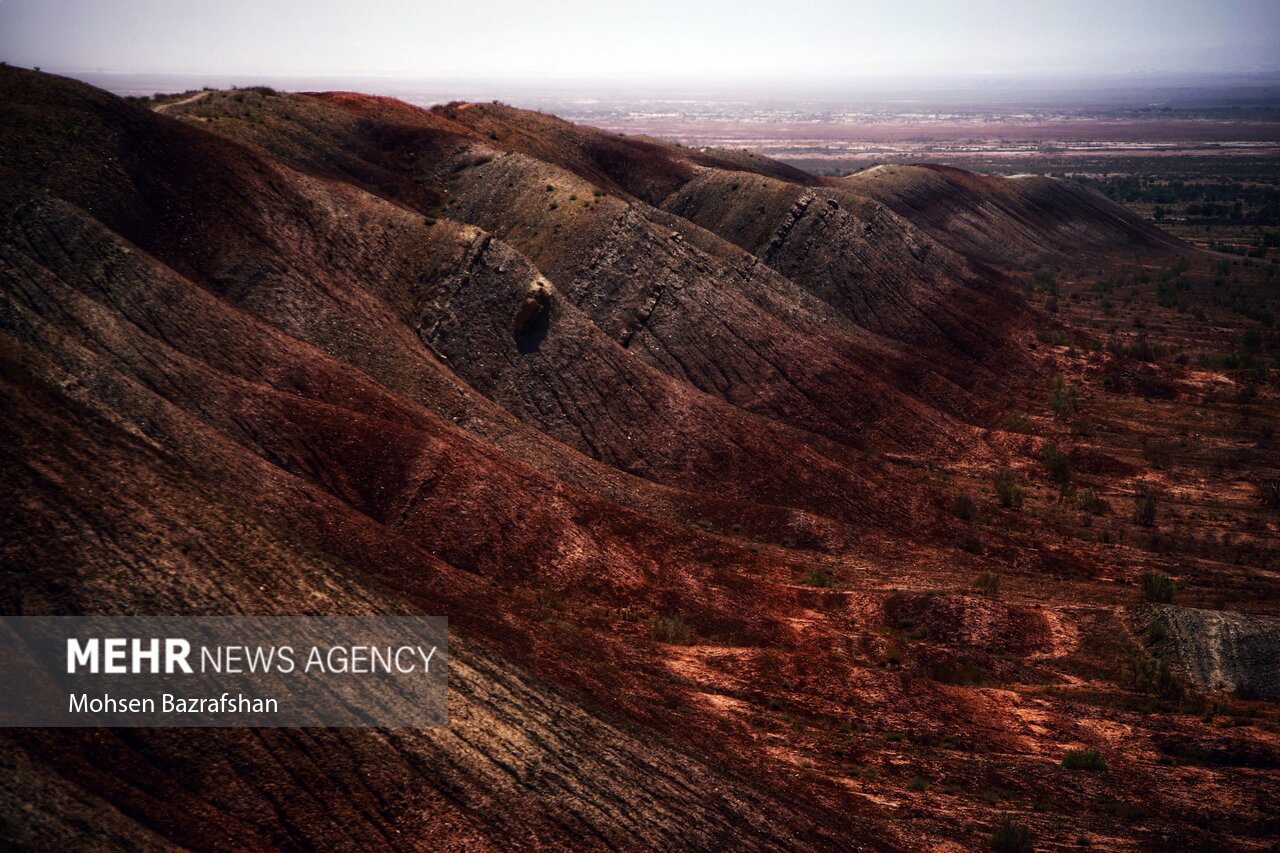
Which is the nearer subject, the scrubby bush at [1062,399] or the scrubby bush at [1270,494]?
the scrubby bush at [1270,494]

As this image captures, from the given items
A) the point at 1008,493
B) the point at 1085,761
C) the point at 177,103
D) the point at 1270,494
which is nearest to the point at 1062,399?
the point at 1270,494

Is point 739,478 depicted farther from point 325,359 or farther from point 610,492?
point 325,359

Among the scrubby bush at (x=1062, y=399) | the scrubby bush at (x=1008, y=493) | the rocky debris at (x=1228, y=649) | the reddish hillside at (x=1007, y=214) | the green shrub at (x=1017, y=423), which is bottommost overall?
the rocky debris at (x=1228, y=649)

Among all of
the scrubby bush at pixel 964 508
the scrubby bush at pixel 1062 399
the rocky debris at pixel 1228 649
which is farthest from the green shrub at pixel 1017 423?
the rocky debris at pixel 1228 649

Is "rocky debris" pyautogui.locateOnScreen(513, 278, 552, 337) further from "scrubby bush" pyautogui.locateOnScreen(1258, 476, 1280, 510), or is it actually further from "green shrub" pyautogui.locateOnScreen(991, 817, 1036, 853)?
"scrubby bush" pyautogui.locateOnScreen(1258, 476, 1280, 510)

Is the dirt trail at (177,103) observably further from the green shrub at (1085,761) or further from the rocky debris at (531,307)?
the green shrub at (1085,761)

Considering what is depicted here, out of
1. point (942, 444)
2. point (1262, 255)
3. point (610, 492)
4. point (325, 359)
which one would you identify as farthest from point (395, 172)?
point (1262, 255)
